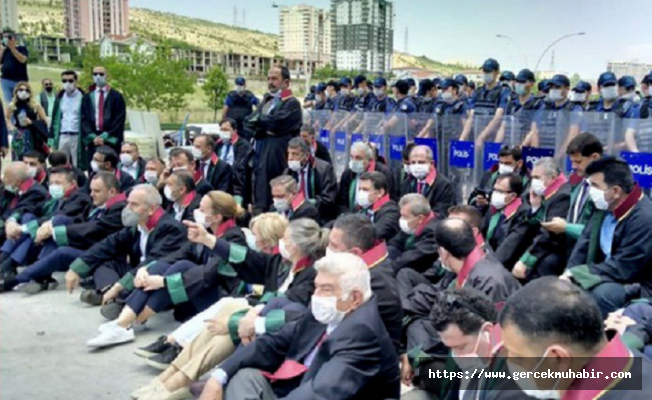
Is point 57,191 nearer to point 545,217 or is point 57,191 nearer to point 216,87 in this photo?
point 545,217

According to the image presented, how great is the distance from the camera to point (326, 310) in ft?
12.2

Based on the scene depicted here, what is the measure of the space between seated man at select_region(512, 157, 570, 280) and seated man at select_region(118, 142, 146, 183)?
17.9 feet

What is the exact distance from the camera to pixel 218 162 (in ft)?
30.6

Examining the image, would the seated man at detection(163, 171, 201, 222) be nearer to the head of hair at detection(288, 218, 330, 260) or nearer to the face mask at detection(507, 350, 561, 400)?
the head of hair at detection(288, 218, 330, 260)

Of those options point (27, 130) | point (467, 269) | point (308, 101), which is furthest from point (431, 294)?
point (308, 101)

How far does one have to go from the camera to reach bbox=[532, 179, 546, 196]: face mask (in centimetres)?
598

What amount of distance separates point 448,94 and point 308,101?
7.58 metres

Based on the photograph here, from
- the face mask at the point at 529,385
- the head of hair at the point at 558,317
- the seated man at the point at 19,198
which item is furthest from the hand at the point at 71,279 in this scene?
the head of hair at the point at 558,317

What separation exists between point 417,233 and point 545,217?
107 cm

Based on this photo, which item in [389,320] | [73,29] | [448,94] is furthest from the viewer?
[73,29]

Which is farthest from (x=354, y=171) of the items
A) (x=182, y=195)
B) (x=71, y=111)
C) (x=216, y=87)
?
(x=216, y=87)

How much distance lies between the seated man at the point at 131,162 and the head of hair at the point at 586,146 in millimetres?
5738

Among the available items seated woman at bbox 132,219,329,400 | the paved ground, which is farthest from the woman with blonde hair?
seated woman at bbox 132,219,329,400

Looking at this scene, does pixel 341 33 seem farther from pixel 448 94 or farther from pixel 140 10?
pixel 140 10
